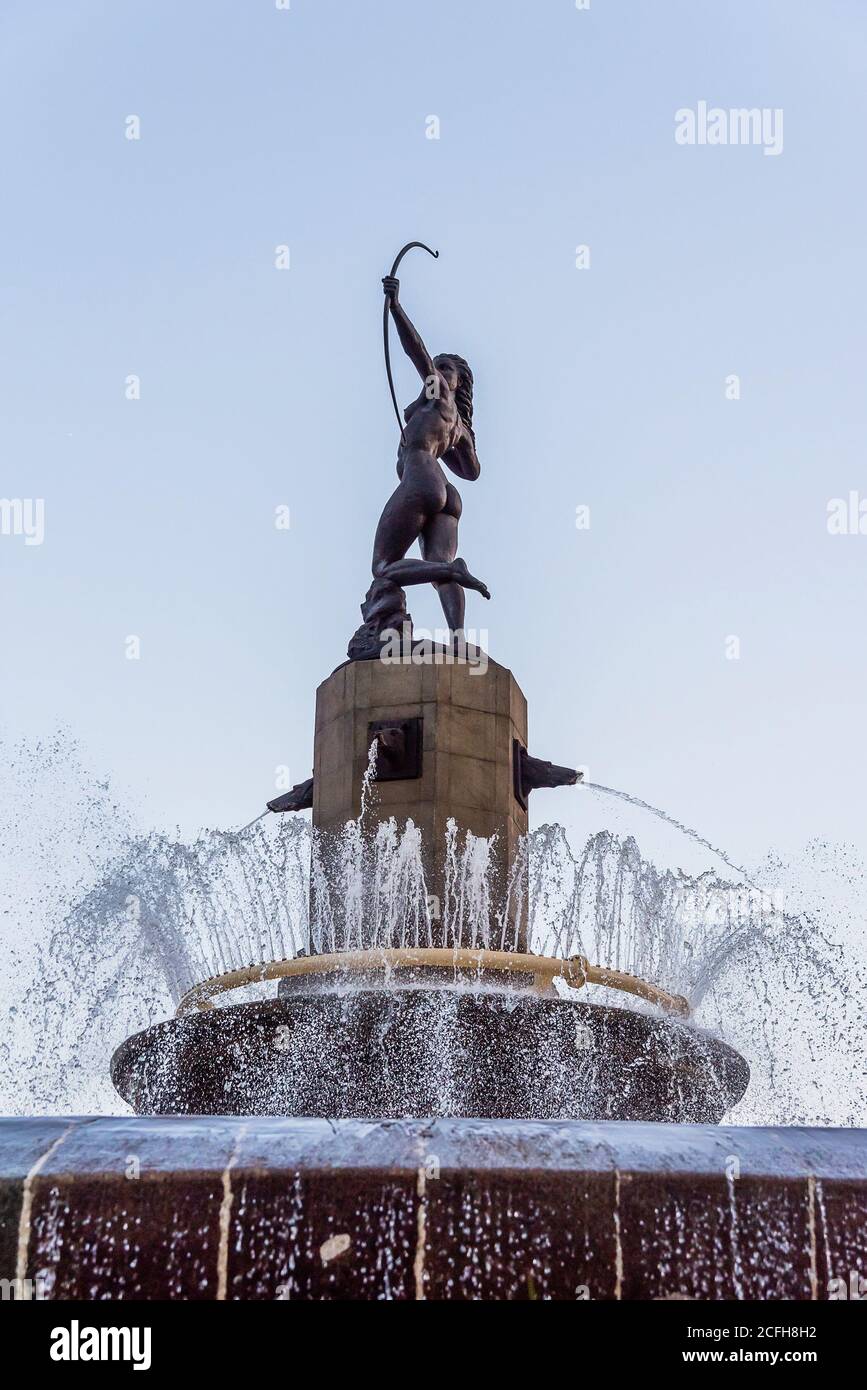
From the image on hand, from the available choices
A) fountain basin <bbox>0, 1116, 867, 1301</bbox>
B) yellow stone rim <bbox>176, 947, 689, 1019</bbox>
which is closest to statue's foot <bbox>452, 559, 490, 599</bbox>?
yellow stone rim <bbox>176, 947, 689, 1019</bbox>

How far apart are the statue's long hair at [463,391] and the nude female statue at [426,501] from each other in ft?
0.65

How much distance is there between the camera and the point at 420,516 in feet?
38.6

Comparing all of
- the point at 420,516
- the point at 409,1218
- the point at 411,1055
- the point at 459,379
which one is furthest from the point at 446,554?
the point at 409,1218

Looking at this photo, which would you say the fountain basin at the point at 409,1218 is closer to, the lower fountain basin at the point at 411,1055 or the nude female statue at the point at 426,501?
the lower fountain basin at the point at 411,1055

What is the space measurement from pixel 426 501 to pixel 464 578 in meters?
0.70

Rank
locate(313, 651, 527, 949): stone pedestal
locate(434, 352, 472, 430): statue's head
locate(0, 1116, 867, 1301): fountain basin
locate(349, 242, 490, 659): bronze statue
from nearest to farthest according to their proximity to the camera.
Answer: locate(0, 1116, 867, 1301): fountain basin
locate(313, 651, 527, 949): stone pedestal
locate(349, 242, 490, 659): bronze statue
locate(434, 352, 472, 430): statue's head

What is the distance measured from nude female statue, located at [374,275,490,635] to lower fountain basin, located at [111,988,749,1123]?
3.84 meters

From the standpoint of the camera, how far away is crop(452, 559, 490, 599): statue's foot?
11.6 metres

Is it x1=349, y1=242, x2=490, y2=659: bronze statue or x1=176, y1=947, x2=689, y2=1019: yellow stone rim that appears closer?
x1=176, y1=947, x2=689, y2=1019: yellow stone rim

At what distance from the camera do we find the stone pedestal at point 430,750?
10.2m

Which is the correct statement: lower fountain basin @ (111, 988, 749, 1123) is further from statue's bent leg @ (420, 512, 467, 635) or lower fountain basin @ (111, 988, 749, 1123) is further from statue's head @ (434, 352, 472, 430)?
statue's head @ (434, 352, 472, 430)

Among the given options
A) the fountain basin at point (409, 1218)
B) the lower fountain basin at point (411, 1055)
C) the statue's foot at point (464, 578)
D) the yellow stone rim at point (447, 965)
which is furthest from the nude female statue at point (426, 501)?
the fountain basin at point (409, 1218)
